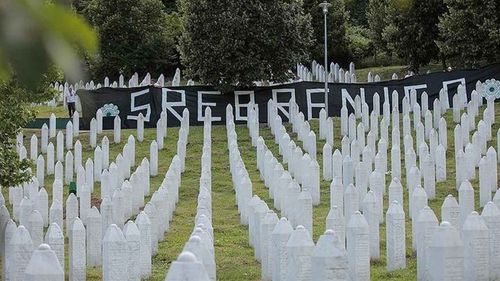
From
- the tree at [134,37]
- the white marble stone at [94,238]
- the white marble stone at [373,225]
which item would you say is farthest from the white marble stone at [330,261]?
the tree at [134,37]

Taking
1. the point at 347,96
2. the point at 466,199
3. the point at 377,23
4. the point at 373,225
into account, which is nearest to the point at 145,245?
the point at 373,225

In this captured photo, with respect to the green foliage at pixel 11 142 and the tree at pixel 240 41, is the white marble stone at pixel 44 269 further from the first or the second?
the tree at pixel 240 41

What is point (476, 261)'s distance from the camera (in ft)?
24.3

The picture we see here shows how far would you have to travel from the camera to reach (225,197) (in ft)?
52.2

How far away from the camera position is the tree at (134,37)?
1470 inches

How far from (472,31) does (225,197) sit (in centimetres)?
1393

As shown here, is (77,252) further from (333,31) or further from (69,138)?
(333,31)

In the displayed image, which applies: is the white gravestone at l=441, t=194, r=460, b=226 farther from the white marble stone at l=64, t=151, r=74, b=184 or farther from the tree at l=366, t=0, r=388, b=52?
the tree at l=366, t=0, r=388, b=52

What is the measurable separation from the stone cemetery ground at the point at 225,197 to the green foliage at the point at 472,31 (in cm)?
309

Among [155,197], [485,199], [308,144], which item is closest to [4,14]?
[155,197]

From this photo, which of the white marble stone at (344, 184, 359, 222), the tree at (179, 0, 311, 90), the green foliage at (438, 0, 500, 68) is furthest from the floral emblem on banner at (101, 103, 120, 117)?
the white marble stone at (344, 184, 359, 222)

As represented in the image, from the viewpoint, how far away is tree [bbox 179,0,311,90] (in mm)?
25609

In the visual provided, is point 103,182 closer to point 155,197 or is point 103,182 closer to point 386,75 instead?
point 155,197

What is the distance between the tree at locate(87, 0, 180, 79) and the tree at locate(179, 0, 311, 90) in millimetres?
11087
